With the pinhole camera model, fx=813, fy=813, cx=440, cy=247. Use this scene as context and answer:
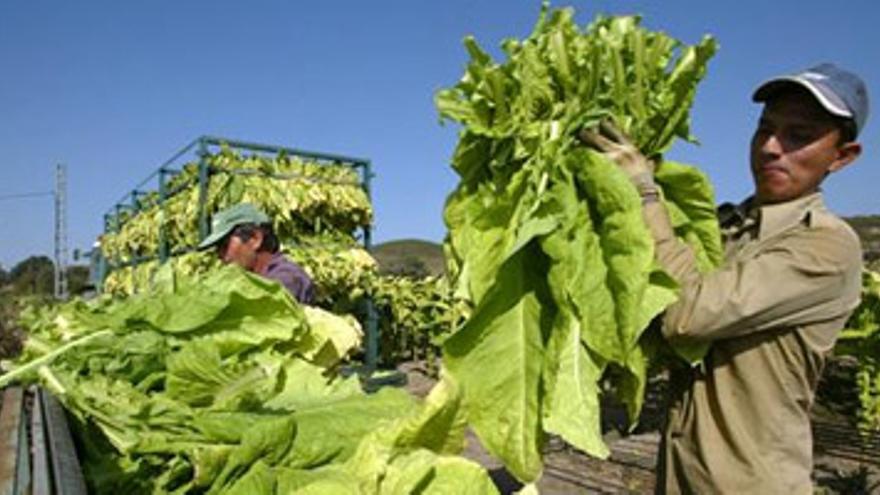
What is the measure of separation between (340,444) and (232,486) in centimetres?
29

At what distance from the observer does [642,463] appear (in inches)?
264

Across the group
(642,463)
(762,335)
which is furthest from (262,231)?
(642,463)

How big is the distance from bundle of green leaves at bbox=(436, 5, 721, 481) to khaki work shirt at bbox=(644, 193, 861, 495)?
119mm

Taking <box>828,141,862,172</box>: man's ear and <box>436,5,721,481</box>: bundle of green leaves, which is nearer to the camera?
<box>436,5,721,481</box>: bundle of green leaves

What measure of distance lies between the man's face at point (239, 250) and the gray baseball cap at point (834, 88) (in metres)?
3.30

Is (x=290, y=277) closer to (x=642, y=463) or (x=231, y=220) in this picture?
(x=231, y=220)

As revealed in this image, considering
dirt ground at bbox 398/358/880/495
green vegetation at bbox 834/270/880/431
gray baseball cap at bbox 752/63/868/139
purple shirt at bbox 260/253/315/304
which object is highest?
gray baseball cap at bbox 752/63/868/139

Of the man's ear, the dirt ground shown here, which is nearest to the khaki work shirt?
the man's ear

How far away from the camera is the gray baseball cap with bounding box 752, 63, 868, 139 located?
222 cm

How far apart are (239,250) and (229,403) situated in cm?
293

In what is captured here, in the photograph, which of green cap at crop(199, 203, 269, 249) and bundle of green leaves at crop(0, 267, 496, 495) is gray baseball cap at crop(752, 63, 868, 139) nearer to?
bundle of green leaves at crop(0, 267, 496, 495)

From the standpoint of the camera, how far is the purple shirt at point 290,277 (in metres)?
4.80

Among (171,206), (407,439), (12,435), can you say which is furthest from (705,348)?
(171,206)

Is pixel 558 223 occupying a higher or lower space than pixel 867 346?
higher
